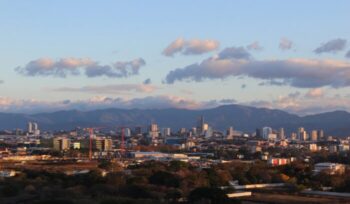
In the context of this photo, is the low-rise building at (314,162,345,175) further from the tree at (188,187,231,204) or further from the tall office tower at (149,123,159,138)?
the tall office tower at (149,123,159,138)

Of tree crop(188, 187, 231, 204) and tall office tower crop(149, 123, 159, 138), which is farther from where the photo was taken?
tall office tower crop(149, 123, 159, 138)

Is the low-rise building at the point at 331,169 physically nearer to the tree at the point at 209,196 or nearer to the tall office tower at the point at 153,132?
the tree at the point at 209,196

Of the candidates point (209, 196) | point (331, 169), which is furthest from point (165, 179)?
point (331, 169)

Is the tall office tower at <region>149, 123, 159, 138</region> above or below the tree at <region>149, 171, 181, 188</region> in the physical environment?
above

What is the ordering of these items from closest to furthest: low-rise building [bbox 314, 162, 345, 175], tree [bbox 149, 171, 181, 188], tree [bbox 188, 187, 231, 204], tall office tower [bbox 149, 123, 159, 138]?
tree [bbox 188, 187, 231, 204] < tree [bbox 149, 171, 181, 188] < low-rise building [bbox 314, 162, 345, 175] < tall office tower [bbox 149, 123, 159, 138]

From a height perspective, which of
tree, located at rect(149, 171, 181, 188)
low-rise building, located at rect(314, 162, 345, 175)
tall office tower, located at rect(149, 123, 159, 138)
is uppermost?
tall office tower, located at rect(149, 123, 159, 138)

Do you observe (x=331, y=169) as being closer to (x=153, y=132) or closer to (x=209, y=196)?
(x=209, y=196)

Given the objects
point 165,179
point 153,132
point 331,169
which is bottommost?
point 331,169

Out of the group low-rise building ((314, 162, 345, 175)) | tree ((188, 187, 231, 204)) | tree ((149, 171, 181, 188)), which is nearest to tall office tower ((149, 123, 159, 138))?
low-rise building ((314, 162, 345, 175))

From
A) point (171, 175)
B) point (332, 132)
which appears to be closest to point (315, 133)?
point (332, 132)

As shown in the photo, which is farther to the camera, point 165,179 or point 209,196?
point 165,179

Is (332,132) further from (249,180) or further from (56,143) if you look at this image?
(249,180)

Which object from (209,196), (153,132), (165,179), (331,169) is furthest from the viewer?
(153,132)
